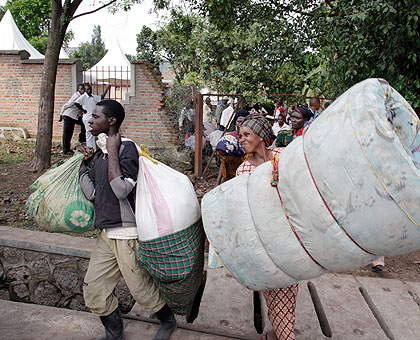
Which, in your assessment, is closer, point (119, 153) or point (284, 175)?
point (284, 175)

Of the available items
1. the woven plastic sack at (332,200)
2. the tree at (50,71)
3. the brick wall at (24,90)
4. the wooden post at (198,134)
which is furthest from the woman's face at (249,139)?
the brick wall at (24,90)

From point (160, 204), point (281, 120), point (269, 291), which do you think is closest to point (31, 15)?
point (281, 120)

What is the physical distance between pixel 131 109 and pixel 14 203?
202 inches

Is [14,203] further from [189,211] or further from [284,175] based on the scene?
[284,175]

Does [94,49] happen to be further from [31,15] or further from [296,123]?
[296,123]

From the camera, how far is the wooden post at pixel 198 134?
726 cm

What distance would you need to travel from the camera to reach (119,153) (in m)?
2.27

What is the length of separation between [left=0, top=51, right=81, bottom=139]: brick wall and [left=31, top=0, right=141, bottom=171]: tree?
3623mm

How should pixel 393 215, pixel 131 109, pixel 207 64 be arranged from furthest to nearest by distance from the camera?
pixel 207 64, pixel 131 109, pixel 393 215

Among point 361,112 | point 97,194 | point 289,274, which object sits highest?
point 361,112

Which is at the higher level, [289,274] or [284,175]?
[284,175]

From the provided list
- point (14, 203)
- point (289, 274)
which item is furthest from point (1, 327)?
point (14, 203)

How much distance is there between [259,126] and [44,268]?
8.75ft

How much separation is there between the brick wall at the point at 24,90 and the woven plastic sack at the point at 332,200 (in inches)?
395
